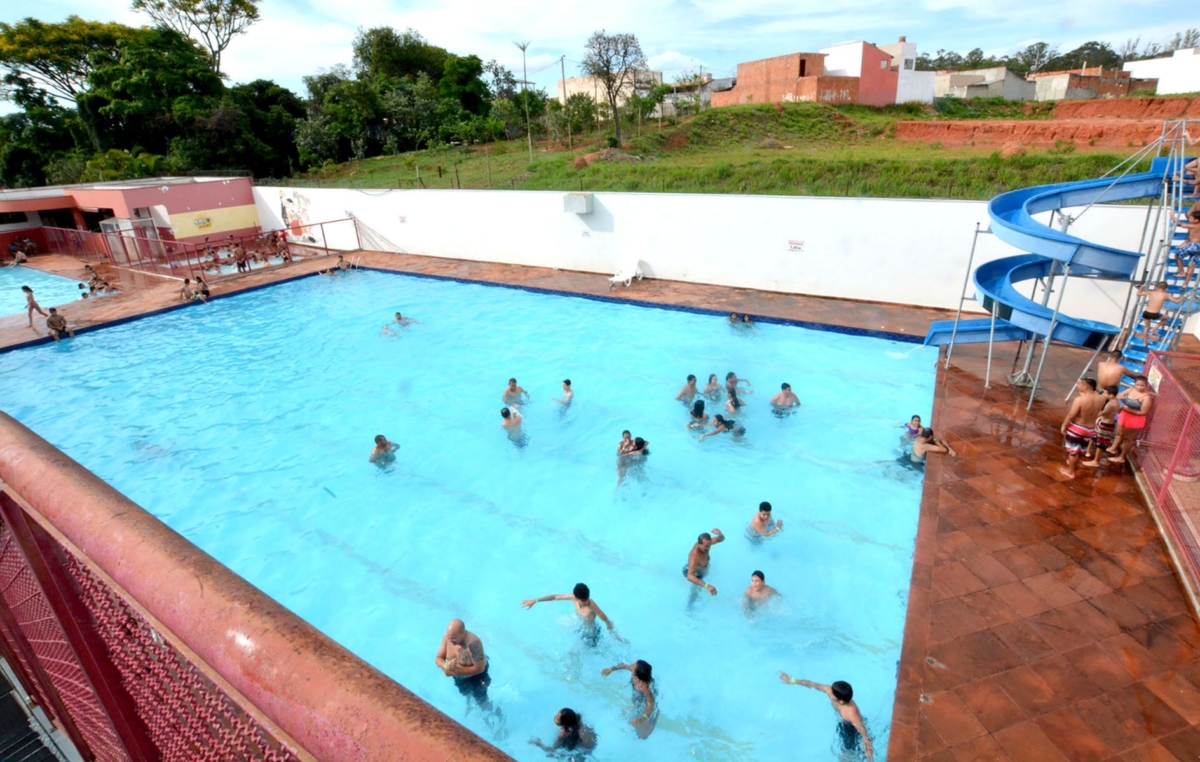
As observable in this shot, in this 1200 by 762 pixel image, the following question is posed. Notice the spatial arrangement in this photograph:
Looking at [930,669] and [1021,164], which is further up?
[1021,164]

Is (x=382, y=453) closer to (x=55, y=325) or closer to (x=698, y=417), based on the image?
(x=698, y=417)

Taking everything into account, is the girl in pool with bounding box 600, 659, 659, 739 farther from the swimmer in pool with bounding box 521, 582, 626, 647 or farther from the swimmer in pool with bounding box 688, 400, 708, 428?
the swimmer in pool with bounding box 688, 400, 708, 428

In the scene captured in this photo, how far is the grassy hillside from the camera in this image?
19734 mm

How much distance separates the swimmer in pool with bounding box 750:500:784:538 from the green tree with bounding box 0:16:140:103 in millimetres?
49610

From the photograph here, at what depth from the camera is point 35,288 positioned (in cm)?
2114

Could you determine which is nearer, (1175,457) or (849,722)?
(849,722)

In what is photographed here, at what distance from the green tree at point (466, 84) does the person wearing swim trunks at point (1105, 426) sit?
4589 cm

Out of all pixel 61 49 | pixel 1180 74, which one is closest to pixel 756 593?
pixel 61 49

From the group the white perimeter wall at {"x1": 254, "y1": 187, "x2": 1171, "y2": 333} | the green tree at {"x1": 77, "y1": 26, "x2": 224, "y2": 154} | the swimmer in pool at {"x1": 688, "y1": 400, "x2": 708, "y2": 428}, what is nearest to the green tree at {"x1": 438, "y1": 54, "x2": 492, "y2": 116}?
the green tree at {"x1": 77, "y1": 26, "x2": 224, "y2": 154}

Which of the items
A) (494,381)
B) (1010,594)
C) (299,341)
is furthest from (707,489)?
(299,341)

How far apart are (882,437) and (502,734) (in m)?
7.19

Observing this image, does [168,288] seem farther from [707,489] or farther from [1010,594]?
[1010,594]

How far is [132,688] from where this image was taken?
188 cm

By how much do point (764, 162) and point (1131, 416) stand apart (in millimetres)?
Result: 19488
